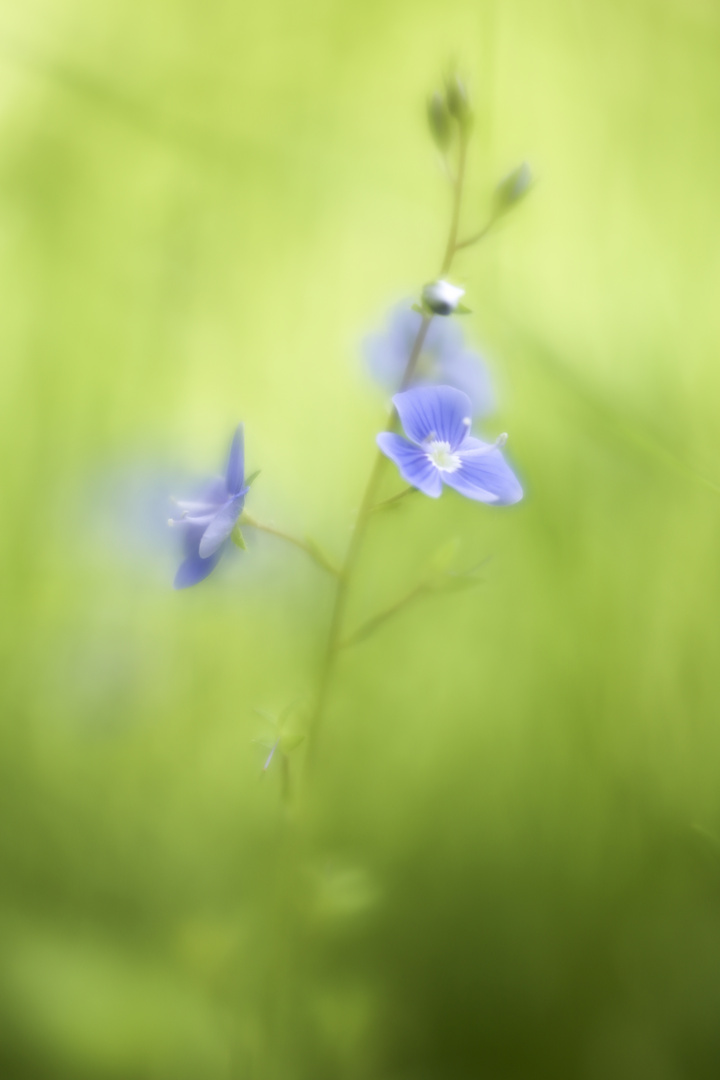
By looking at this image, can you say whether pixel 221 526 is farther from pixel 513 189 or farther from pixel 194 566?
pixel 513 189

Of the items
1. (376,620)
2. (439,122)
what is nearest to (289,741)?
(376,620)

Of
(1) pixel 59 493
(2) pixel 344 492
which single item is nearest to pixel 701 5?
(2) pixel 344 492

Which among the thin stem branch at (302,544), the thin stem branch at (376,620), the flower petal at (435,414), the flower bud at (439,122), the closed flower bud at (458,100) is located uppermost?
the closed flower bud at (458,100)

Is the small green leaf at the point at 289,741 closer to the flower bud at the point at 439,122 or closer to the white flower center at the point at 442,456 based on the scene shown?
the white flower center at the point at 442,456

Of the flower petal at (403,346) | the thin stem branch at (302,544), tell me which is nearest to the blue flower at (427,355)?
the flower petal at (403,346)

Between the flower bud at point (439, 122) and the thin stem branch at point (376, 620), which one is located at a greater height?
the flower bud at point (439, 122)

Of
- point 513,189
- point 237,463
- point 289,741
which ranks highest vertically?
point 513,189
